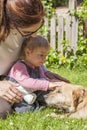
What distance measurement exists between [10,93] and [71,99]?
58 cm

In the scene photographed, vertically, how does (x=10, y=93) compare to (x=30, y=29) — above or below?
below

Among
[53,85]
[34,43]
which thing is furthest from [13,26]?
[53,85]

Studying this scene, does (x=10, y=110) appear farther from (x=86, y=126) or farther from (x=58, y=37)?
(x=58, y=37)

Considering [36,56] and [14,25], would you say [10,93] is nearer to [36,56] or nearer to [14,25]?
[36,56]

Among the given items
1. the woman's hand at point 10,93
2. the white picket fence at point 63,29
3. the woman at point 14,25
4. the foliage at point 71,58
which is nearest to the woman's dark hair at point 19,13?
the woman at point 14,25

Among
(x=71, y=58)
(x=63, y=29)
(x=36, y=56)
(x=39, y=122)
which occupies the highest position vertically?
(x=36, y=56)

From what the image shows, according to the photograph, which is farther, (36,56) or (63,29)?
(63,29)

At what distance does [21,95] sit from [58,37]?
4.18m

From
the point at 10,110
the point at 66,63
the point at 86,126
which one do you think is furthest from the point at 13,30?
the point at 66,63

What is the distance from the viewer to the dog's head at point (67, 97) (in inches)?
157

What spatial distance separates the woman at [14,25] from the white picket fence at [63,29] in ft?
12.7

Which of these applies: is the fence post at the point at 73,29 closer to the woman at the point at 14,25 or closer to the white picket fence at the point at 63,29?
the white picket fence at the point at 63,29

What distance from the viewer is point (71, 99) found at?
4.00 metres

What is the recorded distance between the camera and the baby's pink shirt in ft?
13.5
